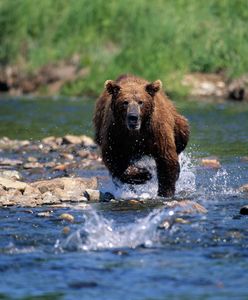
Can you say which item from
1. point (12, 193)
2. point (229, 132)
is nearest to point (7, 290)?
point (12, 193)

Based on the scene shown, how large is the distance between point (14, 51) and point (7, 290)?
70.0ft

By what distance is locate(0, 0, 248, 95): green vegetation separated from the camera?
2464 centimetres

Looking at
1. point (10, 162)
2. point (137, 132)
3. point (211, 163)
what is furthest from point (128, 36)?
point (137, 132)

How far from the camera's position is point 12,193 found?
10.3 m

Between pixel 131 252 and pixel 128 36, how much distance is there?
60.8ft

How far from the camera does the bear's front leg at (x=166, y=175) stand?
10.4m

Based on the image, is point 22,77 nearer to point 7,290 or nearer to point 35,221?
point 35,221

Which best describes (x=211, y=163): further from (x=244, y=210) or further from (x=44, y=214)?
(x=44, y=214)

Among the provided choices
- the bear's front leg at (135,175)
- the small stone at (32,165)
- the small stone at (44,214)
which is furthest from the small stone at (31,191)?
the small stone at (32,165)

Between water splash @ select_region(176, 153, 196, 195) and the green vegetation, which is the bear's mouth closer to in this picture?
water splash @ select_region(176, 153, 196, 195)

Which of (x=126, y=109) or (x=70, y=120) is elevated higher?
(x=126, y=109)

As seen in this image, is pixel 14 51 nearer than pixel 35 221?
No

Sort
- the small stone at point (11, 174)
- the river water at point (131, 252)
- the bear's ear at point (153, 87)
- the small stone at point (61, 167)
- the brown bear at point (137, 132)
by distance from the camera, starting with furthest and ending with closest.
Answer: the small stone at point (61, 167) → the small stone at point (11, 174) → the bear's ear at point (153, 87) → the brown bear at point (137, 132) → the river water at point (131, 252)

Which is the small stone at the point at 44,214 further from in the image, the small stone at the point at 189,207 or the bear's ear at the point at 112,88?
the bear's ear at the point at 112,88
